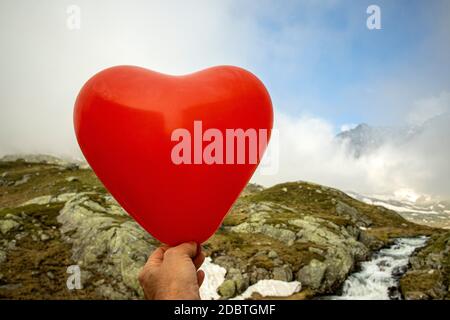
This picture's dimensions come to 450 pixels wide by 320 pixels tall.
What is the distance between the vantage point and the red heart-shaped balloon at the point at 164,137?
446 centimetres

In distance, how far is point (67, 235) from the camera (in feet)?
118

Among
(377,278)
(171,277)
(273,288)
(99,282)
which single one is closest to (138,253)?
(99,282)

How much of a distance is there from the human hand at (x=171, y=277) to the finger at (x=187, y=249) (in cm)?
1

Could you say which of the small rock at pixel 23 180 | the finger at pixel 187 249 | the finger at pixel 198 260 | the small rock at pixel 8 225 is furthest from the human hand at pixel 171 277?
the small rock at pixel 23 180

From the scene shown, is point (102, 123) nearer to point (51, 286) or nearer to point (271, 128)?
point (271, 128)

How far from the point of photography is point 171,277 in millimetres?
3639

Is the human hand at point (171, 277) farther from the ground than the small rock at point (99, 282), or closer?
farther from the ground

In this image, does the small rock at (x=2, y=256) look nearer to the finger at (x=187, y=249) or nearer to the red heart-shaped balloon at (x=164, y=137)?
the red heart-shaped balloon at (x=164, y=137)

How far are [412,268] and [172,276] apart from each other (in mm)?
43250

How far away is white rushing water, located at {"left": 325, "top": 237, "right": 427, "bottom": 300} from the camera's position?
107 ft

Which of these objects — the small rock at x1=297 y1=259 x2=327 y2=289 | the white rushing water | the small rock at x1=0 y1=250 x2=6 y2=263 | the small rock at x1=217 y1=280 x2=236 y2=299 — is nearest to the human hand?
the small rock at x1=217 y1=280 x2=236 y2=299

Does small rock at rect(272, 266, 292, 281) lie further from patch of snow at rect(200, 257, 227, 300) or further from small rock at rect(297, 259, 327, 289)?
patch of snow at rect(200, 257, 227, 300)

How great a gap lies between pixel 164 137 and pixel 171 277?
1.75 m
